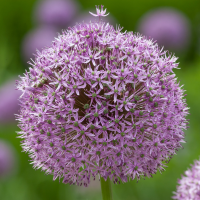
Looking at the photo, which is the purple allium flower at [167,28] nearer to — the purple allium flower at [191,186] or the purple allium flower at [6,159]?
the purple allium flower at [6,159]

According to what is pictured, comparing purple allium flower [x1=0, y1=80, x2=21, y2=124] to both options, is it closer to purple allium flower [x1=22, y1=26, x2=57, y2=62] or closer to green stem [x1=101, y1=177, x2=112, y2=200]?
purple allium flower [x1=22, y1=26, x2=57, y2=62]

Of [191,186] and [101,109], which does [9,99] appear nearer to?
[191,186]

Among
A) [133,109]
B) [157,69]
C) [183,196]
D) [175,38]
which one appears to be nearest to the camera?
[133,109]

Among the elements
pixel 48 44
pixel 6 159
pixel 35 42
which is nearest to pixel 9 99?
pixel 6 159

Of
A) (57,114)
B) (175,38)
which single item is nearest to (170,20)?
(175,38)

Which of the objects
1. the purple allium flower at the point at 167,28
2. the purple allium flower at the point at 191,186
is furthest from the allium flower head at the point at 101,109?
the purple allium flower at the point at 167,28

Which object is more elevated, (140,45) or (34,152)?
(140,45)

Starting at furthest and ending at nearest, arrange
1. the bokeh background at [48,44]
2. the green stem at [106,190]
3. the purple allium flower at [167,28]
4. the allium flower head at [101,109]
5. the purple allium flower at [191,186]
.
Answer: the purple allium flower at [167,28] < the bokeh background at [48,44] < the purple allium flower at [191,186] < the green stem at [106,190] < the allium flower head at [101,109]

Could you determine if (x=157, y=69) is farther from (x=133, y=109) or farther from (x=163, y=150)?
(x=163, y=150)
